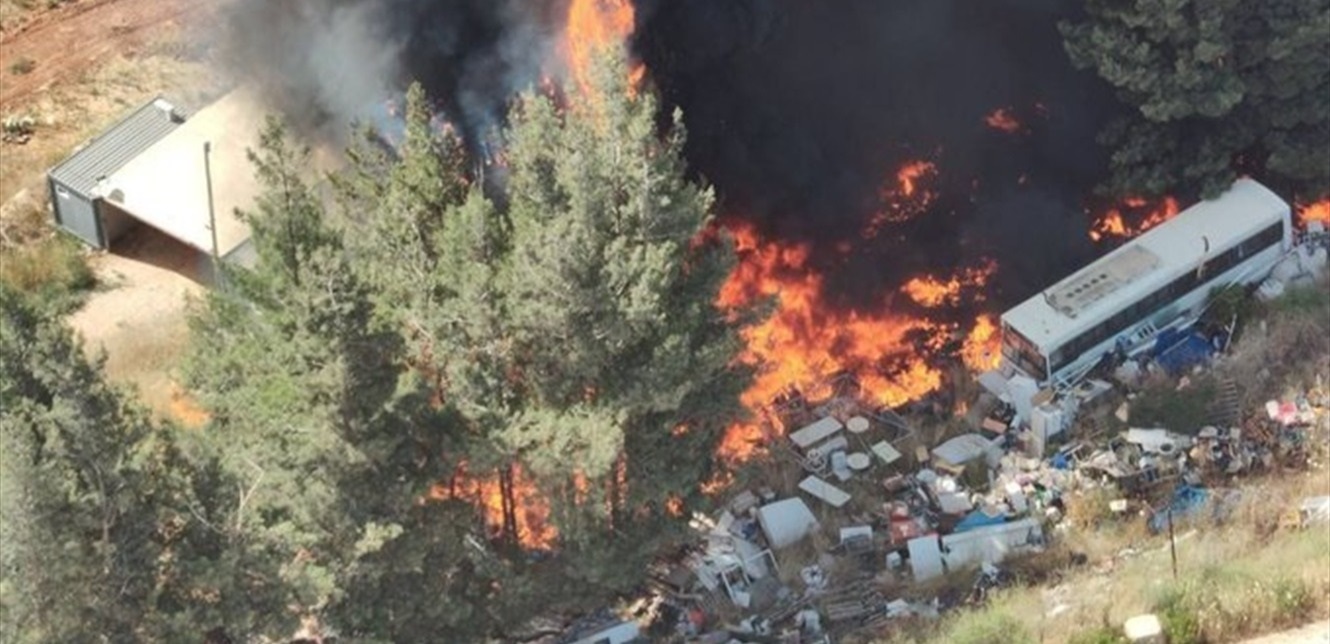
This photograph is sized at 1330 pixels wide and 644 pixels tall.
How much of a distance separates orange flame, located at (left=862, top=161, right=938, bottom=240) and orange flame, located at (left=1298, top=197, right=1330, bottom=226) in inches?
329

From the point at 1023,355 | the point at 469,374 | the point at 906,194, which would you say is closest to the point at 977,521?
the point at 1023,355

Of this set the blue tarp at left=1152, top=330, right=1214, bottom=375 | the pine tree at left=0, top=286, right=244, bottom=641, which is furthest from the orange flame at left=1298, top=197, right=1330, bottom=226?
the pine tree at left=0, top=286, right=244, bottom=641

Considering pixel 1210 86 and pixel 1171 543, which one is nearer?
pixel 1171 543

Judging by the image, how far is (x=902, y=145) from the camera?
37000mm

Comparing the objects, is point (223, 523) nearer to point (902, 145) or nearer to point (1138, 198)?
point (902, 145)

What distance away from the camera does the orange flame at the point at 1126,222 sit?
120 ft

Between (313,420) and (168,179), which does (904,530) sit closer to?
(313,420)

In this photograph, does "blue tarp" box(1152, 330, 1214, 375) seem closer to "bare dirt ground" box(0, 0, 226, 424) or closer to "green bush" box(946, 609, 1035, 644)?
"green bush" box(946, 609, 1035, 644)

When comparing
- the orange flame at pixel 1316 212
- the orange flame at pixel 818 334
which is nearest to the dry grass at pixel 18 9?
the orange flame at pixel 818 334

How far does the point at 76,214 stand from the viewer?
38.5m

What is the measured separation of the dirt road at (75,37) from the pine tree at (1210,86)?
919 inches

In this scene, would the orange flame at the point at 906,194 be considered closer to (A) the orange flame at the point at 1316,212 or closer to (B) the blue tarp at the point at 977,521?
(A) the orange flame at the point at 1316,212

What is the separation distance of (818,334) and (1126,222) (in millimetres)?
7863

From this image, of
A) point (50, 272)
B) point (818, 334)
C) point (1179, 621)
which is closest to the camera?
point (1179, 621)
